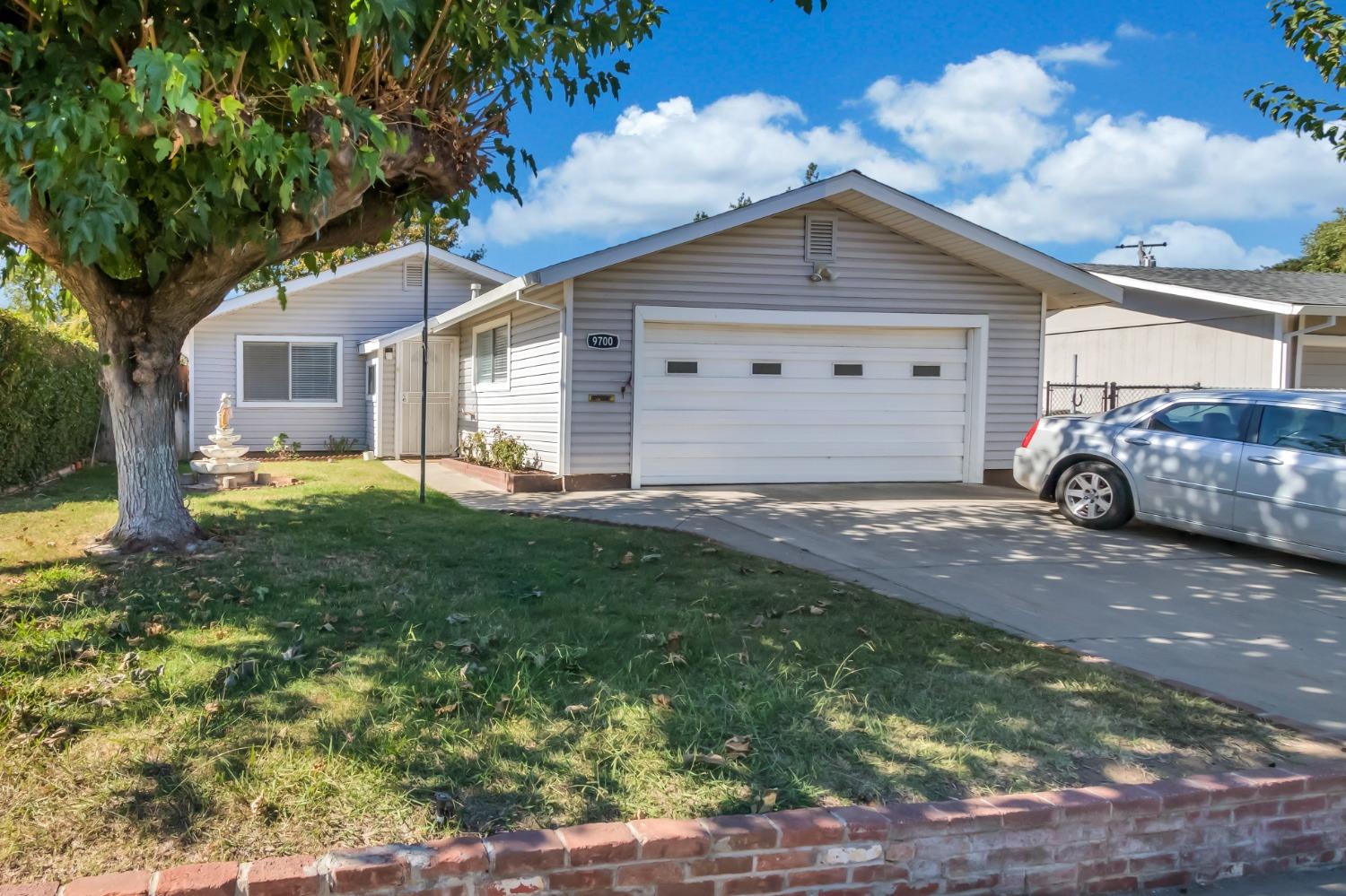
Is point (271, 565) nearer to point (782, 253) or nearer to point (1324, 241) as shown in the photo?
point (782, 253)

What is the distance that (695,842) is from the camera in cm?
317

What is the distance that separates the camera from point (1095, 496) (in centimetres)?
946

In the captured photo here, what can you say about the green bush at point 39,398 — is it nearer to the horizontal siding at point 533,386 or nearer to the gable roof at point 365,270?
the gable roof at point 365,270

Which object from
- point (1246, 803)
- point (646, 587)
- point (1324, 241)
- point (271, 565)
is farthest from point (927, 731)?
point (1324, 241)

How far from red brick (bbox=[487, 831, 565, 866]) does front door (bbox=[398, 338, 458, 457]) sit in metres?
15.1

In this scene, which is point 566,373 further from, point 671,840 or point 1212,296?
point 1212,296

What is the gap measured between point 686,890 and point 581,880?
1.15 feet

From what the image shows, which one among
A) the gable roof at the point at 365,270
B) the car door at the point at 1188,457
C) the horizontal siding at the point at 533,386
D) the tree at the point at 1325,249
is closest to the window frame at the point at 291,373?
the gable roof at the point at 365,270

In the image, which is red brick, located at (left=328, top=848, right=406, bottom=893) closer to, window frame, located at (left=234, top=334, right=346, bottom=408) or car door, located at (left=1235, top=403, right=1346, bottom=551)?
car door, located at (left=1235, top=403, right=1346, bottom=551)

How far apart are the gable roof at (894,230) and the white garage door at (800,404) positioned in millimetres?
1134

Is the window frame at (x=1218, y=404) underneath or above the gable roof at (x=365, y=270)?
underneath

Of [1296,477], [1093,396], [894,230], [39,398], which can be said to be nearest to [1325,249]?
[1093,396]

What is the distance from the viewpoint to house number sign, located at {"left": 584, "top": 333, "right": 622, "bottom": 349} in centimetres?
1161

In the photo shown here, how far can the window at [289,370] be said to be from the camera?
19078mm
